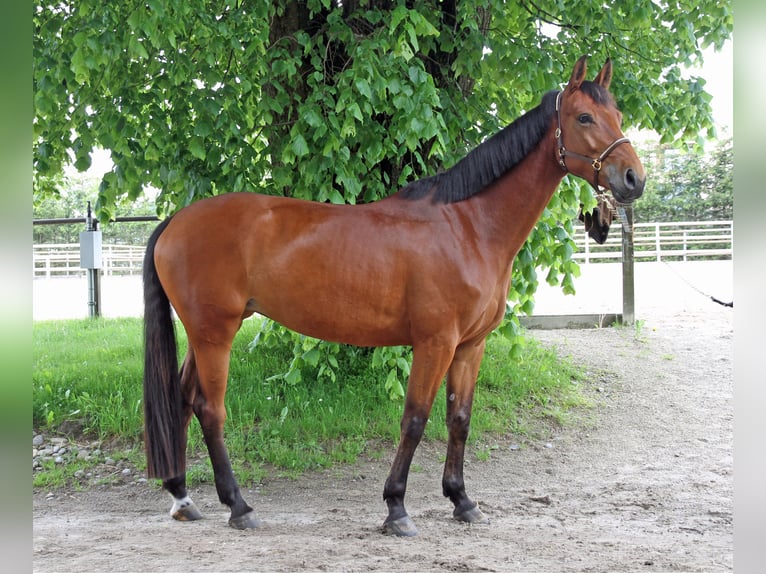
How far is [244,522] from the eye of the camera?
363 cm

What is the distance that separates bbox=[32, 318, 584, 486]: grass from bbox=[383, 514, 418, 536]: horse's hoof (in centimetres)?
147

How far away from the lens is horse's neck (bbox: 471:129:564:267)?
361 cm

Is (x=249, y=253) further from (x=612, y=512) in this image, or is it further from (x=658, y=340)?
(x=658, y=340)

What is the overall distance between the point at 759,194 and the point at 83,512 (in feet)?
14.0

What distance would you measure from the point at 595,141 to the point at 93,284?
7.30 m

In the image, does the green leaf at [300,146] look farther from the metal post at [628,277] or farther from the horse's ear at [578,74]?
the metal post at [628,277]

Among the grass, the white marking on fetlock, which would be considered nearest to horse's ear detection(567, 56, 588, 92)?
the grass

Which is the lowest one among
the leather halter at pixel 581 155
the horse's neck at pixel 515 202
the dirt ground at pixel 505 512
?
the dirt ground at pixel 505 512

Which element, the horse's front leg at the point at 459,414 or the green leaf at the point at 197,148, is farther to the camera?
the green leaf at the point at 197,148

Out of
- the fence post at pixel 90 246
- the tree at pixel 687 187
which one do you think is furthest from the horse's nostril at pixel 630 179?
the tree at pixel 687 187

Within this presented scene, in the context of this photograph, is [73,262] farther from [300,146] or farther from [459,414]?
[459,414]

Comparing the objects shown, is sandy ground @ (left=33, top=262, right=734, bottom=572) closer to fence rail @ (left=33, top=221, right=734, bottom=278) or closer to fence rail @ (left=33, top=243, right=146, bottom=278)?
fence rail @ (left=33, top=221, right=734, bottom=278)

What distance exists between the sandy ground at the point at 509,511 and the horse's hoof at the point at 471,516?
2.1 inches

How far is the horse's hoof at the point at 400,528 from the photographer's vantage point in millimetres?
3518
